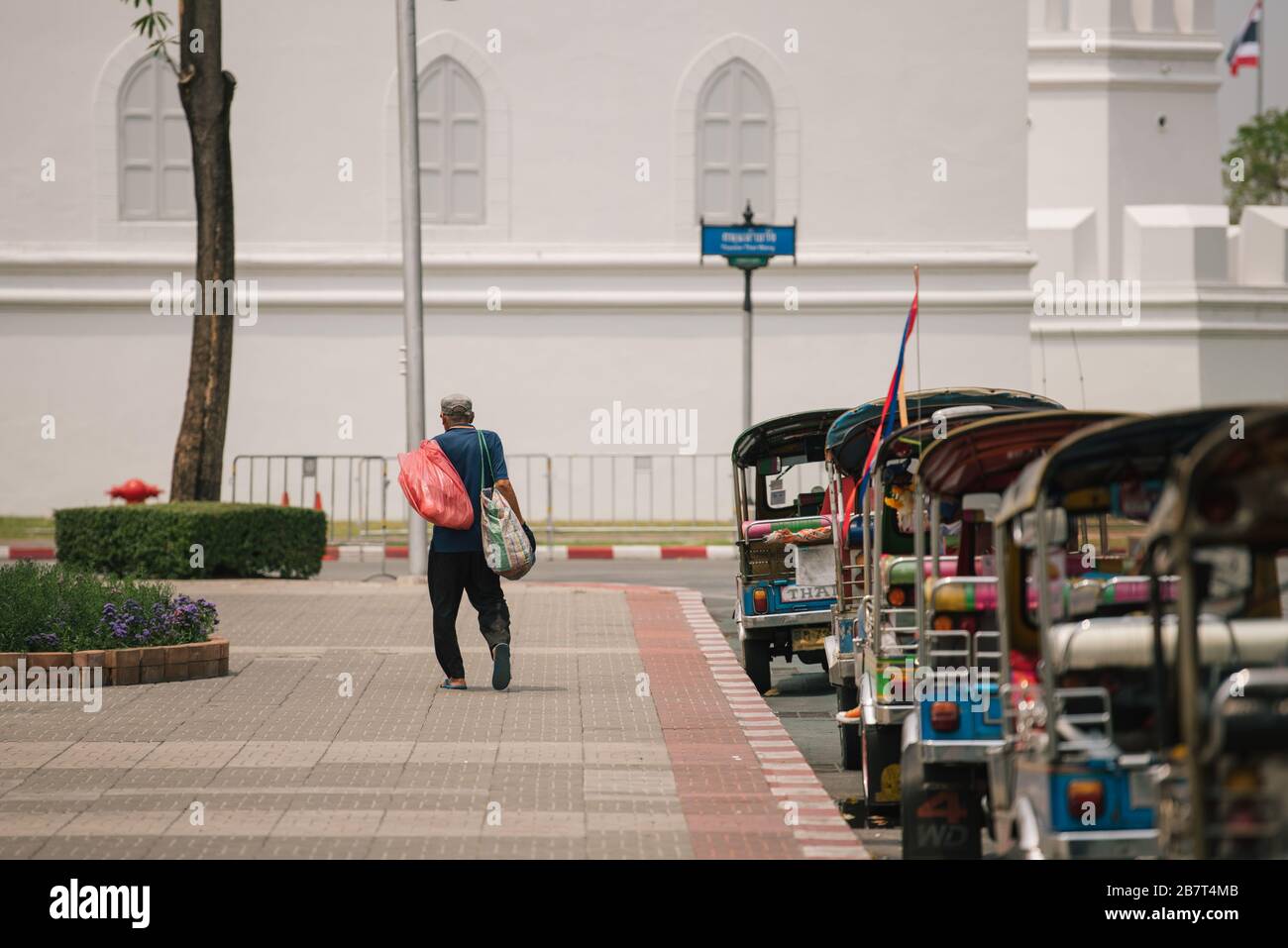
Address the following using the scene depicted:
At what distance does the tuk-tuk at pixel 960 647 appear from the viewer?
25.7 ft

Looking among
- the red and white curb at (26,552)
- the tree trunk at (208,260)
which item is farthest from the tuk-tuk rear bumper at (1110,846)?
the red and white curb at (26,552)

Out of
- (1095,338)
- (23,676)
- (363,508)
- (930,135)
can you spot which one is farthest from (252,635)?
(1095,338)

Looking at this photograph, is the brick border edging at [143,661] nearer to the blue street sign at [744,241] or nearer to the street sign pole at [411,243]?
the street sign pole at [411,243]

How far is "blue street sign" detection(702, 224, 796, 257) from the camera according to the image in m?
25.5

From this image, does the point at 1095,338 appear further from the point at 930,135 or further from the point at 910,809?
the point at 910,809

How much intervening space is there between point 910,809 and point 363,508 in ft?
73.9

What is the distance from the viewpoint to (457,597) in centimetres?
1296

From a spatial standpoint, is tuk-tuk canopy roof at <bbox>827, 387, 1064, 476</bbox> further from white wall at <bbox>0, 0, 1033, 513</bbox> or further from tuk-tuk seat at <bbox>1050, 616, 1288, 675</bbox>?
white wall at <bbox>0, 0, 1033, 513</bbox>

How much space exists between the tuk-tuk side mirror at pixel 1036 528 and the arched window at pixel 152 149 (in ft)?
87.7

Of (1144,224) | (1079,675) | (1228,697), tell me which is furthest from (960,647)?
(1144,224)

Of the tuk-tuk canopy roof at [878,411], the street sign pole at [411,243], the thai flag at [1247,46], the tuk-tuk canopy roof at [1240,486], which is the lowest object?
the tuk-tuk canopy roof at [1240,486]

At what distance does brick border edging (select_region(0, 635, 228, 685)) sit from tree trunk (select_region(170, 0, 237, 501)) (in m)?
9.41

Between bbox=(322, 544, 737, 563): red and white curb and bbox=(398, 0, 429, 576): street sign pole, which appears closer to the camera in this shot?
bbox=(398, 0, 429, 576): street sign pole

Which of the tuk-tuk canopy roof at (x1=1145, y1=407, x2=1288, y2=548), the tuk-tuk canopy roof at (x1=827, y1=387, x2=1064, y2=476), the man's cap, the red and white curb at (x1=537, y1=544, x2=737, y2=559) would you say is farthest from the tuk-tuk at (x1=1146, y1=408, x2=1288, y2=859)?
the red and white curb at (x1=537, y1=544, x2=737, y2=559)
